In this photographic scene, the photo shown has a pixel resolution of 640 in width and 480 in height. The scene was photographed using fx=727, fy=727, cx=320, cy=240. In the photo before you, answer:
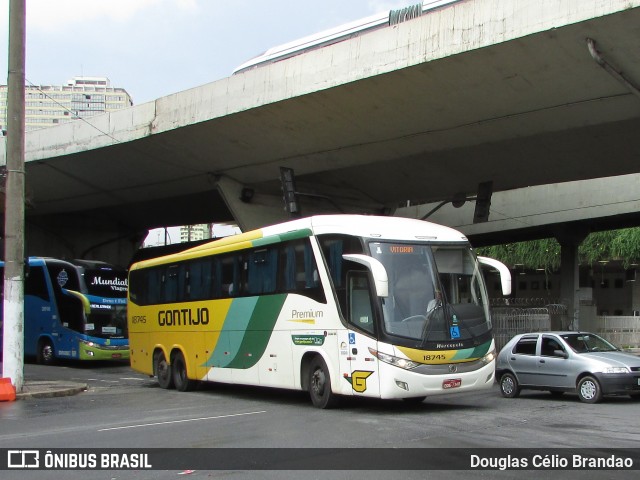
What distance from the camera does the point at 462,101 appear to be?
19.1 m

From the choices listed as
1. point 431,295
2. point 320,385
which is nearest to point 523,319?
point 320,385

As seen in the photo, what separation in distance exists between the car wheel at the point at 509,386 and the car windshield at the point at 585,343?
4.87 ft

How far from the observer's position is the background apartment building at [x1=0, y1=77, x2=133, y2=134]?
104 feet

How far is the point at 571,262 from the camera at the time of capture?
41.0 meters

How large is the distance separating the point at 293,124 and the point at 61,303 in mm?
10611

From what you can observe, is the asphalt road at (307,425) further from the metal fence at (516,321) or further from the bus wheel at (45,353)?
the bus wheel at (45,353)

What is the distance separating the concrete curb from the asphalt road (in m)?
0.24

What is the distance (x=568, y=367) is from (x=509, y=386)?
1.70 meters

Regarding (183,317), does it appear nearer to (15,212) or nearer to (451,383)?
(15,212)

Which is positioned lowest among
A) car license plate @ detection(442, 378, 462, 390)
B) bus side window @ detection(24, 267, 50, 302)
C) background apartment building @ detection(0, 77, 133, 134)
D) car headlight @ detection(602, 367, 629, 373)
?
car headlight @ detection(602, 367, 629, 373)

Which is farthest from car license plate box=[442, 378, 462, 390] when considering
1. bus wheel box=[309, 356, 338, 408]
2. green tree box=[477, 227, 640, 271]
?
green tree box=[477, 227, 640, 271]

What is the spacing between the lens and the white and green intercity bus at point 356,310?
1181cm

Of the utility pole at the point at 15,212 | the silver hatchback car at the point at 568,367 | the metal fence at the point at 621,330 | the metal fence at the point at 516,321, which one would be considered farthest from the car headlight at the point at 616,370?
the metal fence at the point at 621,330

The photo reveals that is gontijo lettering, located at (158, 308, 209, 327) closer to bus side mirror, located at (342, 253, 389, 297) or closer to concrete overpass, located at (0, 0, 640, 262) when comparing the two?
bus side mirror, located at (342, 253, 389, 297)
